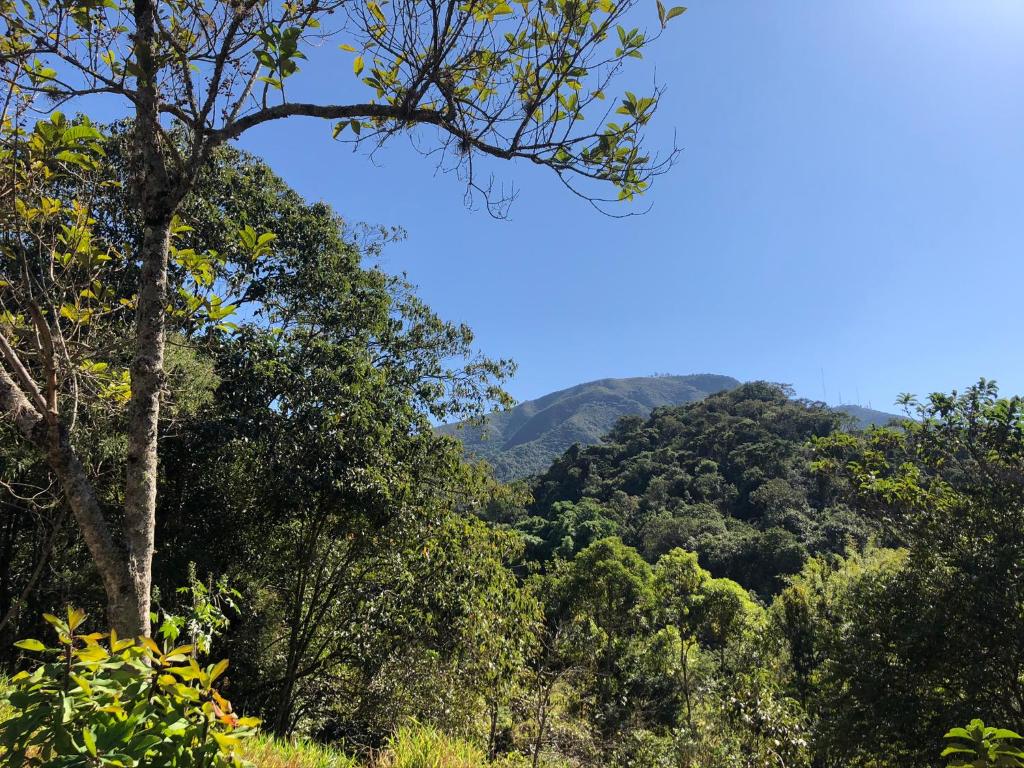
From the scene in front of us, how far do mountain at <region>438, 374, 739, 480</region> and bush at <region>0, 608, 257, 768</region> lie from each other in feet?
290

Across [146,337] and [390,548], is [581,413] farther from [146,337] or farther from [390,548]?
[146,337]

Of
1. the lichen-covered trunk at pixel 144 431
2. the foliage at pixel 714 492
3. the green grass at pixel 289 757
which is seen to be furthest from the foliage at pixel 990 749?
the foliage at pixel 714 492

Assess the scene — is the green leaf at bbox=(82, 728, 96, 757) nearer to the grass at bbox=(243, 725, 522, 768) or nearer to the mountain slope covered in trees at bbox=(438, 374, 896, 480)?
the grass at bbox=(243, 725, 522, 768)

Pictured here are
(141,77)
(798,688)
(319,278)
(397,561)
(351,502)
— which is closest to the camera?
(141,77)

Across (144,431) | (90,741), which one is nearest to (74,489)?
(144,431)

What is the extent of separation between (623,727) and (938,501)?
1193cm

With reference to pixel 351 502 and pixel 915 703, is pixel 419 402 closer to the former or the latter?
pixel 351 502

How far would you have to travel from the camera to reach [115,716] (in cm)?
132

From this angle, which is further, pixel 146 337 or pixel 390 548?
pixel 390 548

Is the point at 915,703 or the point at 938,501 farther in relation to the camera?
the point at 938,501

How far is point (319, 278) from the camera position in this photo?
9.05m

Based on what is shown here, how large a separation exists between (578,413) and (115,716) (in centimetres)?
15185

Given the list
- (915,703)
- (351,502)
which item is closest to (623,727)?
(915,703)

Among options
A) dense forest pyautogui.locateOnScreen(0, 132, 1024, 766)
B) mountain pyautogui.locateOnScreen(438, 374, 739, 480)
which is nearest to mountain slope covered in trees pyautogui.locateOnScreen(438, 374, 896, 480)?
mountain pyautogui.locateOnScreen(438, 374, 739, 480)
